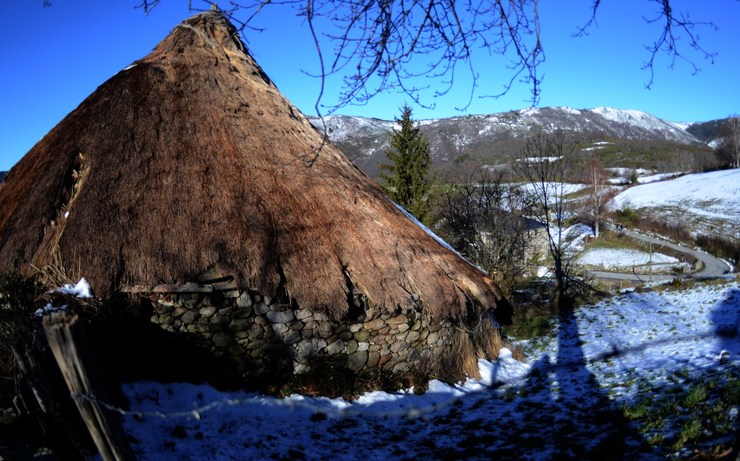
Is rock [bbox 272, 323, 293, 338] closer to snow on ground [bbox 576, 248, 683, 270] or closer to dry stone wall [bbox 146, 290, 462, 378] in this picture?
dry stone wall [bbox 146, 290, 462, 378]

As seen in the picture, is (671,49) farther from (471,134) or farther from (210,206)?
(471,134)

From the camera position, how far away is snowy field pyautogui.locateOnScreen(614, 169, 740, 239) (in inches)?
1406

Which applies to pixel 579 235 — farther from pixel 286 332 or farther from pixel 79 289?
pixel 79 289

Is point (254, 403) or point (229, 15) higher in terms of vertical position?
point (229, 15)

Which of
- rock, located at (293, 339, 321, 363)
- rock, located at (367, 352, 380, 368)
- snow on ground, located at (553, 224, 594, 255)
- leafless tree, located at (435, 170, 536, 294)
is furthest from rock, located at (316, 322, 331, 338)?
snow on ground, located at (553, 224, 594, 255)

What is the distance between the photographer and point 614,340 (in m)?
8.87

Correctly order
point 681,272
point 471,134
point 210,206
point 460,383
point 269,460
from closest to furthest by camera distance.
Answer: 1. point 269,460
2. point 210,206
3. point 460,383
4. point 681,272
5. point 471,134

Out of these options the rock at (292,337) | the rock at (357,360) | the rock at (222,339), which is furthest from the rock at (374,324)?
the rock at (222,339)

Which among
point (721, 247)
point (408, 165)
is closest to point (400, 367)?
point (408, 165)

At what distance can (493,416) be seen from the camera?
17.7 ft

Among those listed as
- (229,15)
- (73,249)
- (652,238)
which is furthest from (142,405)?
(652,238)

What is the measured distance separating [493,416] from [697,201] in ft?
159

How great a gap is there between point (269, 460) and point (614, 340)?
7.76 metres

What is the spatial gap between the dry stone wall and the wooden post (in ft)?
10.5
